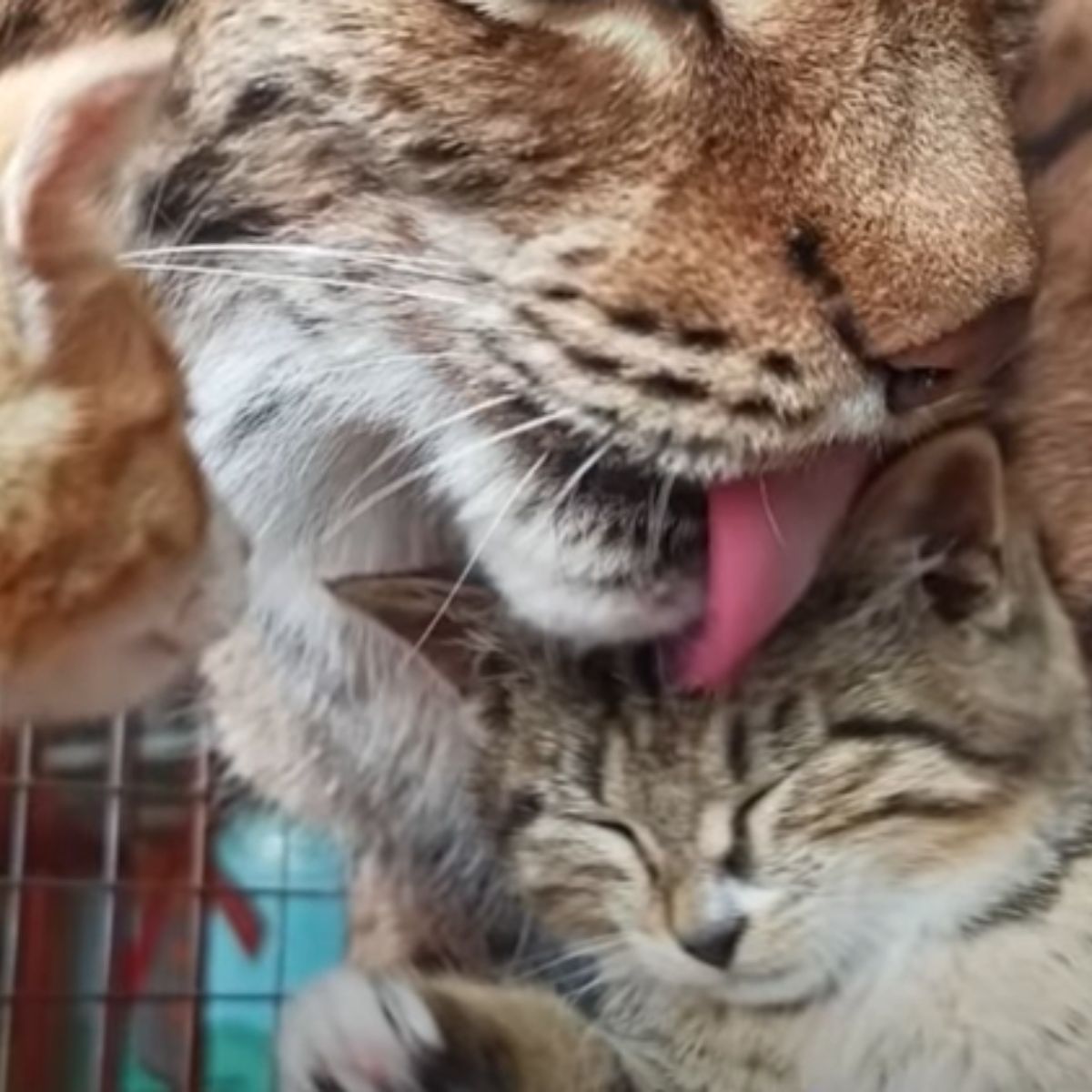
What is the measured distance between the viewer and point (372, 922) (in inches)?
36.4

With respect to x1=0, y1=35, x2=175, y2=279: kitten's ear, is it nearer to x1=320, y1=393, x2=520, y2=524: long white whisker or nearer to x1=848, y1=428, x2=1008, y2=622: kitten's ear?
x1=320, y1=393, x2=520, y2=524: long white whisker

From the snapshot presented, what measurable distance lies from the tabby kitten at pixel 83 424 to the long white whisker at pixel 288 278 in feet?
0.15

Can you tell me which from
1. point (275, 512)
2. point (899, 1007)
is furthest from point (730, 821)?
point (275, 512)

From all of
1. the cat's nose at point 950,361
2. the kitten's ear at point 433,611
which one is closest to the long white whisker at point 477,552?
the kitten's ear at point 433,611

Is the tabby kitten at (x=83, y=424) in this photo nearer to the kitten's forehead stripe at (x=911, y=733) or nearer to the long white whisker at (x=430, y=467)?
the long white whisker at (x=430, y=467)

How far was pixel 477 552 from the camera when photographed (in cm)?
75

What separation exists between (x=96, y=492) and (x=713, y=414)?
166 millimetres

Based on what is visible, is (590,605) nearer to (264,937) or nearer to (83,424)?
(83,424)

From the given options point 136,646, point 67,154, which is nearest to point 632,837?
point 136,646

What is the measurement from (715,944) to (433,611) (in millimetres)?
148

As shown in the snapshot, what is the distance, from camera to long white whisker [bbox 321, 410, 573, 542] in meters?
0.68

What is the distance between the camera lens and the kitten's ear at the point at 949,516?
71 centimetres

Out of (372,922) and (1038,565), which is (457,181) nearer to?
(1038,565)

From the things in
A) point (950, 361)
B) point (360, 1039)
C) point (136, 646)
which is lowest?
point (360, 1039)
